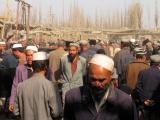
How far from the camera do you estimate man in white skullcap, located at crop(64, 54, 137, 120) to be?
3.44 m

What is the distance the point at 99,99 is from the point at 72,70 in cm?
571

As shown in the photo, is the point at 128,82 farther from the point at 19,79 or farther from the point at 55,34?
the point at 55,34

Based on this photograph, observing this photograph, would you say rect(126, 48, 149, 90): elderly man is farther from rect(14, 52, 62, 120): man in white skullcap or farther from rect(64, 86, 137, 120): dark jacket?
rect(64, 86, 137, 120): dark jacket

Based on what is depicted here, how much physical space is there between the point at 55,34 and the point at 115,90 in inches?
1523

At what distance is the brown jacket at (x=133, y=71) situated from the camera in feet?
32.0

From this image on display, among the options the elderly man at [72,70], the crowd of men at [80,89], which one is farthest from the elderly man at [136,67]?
the elderly man at [72,70]

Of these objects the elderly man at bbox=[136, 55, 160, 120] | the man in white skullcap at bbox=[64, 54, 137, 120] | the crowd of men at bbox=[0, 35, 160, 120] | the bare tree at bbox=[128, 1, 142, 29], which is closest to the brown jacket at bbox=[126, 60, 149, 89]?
the crowd of men at bbox=[0, 35, 160, 120]

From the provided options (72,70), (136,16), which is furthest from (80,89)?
(136,16)

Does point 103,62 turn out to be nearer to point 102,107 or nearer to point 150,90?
point 102,107

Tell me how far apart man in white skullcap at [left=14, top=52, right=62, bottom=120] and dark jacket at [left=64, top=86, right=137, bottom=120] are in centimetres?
231

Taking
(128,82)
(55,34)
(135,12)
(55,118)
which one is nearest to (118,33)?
(135,12)

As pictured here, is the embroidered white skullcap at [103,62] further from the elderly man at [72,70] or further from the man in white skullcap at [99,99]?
the elderly man at [72,70]

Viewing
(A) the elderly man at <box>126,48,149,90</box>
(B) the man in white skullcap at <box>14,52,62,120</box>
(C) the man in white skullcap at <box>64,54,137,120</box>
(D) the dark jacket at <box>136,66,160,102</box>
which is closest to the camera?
(C) the man in white skullcap at <box>64,54,137,120</box>

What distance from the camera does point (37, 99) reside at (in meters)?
5.93
